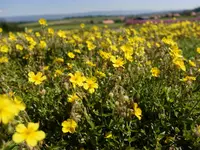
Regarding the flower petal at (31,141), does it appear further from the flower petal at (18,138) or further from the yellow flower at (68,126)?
the yellow flower at (68,126)

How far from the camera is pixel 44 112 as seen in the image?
3.00 m

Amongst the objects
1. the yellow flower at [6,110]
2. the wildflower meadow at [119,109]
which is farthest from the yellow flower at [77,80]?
the yellow flower at [6,110]

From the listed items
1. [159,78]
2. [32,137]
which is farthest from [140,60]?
[32,137]

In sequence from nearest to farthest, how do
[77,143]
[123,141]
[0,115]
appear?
1. [0,115]
2. [123,141]
3. [77,143]

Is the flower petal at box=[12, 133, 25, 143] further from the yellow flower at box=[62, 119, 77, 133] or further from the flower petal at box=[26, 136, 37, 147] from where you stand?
the yellow flower at box=[62, 119, 77, 133]

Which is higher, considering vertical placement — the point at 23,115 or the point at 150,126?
the point at 23,115

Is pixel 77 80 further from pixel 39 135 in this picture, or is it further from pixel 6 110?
pixel 6 110

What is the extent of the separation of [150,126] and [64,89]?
841 millimetres

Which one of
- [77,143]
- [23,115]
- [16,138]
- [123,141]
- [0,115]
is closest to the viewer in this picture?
[0,115]

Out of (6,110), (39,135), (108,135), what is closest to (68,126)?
(108,135)

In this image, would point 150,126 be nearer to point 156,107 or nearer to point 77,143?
point 156,107

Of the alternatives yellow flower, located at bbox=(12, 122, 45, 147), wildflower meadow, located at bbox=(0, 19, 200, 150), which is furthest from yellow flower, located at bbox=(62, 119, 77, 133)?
yellow flower, located at bbox=(12, 122, 45, 147)

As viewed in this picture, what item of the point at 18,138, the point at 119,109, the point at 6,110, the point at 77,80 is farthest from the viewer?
the point at 77,80

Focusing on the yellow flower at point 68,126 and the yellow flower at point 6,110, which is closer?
the yellow flower at point 6,110
